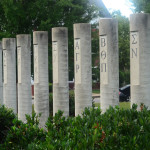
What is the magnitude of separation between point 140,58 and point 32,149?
15.1ft

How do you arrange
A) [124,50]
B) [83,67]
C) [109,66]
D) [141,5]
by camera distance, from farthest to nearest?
[124,50] → [141,5] → [83,67] → [109,66]

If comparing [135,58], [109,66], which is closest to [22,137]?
[135,58]

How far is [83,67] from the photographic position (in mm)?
10070

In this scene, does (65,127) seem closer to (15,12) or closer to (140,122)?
(140,122)

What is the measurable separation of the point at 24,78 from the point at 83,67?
10.0ft

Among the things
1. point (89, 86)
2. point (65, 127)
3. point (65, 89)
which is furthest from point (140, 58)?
point (65, 127)

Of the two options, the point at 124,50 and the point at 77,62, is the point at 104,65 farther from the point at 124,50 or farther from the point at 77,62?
the point at 124,50

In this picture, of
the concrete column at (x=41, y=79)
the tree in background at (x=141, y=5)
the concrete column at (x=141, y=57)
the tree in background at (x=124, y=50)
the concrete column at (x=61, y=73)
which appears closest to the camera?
the concrete column at (x=141, y=57)

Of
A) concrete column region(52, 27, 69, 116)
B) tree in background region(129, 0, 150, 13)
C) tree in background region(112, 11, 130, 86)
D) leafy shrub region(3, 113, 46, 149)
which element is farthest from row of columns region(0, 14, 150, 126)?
tree in background region(112, 11, 130, 86)

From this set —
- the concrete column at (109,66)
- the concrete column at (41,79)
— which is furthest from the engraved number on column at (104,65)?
the concrete column at (41,79)

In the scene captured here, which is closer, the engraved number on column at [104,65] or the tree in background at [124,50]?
the engraved number on column at [104,65]

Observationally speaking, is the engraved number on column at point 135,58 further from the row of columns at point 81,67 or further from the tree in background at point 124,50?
the tree in background at point 124,50

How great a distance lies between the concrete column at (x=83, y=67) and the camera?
10.1 metres

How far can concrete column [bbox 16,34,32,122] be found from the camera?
1247 centimetres
